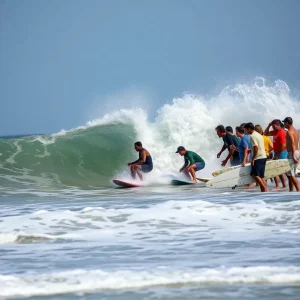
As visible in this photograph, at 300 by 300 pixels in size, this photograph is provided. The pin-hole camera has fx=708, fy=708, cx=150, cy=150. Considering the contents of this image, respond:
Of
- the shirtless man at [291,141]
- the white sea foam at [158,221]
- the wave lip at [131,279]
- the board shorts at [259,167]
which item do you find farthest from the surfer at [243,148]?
the wave lip at [131,279]

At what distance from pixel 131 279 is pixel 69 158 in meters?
17.8

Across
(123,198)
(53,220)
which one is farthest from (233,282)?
(123,198)

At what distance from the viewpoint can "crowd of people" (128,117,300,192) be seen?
494 inches

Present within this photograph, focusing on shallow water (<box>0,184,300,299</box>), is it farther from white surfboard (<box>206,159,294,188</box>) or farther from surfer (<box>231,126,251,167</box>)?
surfer (<box>231,126,251,167</box>)

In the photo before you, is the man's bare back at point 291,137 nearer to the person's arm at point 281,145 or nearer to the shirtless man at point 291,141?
the shirtless man at point 291,141

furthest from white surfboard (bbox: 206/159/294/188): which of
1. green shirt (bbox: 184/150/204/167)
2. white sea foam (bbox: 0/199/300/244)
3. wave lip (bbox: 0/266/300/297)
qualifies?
wave lip (bbox: 0/266/300/297)

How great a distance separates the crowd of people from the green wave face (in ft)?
9.95

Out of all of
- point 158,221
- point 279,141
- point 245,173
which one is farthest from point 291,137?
point 158,221

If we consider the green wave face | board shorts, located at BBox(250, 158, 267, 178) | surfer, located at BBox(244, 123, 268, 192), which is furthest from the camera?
the green wave face

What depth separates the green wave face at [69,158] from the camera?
65.2ft

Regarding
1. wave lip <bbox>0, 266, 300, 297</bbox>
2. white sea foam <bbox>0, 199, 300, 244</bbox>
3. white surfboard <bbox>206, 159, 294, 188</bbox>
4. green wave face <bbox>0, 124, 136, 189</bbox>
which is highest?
green wave face <bbox>0, 124, 136, 189</bbox>

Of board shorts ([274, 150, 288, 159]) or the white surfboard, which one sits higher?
board shorts ([274, 150, 288, 159])

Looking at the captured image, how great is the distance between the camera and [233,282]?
21.6 ft

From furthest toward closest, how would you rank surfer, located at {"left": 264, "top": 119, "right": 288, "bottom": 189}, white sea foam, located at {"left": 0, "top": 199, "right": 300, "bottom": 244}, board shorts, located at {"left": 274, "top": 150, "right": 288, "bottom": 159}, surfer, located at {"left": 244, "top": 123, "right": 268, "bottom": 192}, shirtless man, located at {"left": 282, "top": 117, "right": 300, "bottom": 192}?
board shorts, located at {"left": 274, "top": 150, "right": 288, "bottom": 159} < surfer, located at {"left": 264, "top": 119, "right": 288, "bottom": 189} < shirtless man, located at {"left": 282, "top": 117, "right": 300, "bottom": 192} < surfer, located at {"left": 244, "top": 123, "right": 268, "bottom": 192} < white sea foam, located at {"left": 0, "top": 199, "right": 300, "bottom": 244}
